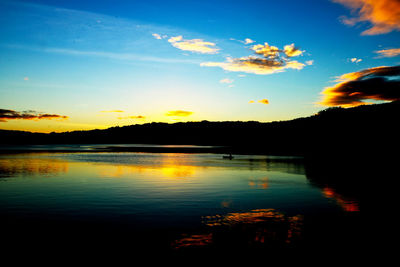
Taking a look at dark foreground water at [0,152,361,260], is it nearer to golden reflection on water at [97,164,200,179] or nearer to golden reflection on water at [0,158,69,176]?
golden reflection on water at [97,164,200,179]

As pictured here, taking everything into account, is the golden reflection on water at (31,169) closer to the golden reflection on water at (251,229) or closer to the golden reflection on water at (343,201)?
the golden reflection on water at (251,229)

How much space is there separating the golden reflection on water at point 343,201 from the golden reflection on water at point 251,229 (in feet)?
17.4

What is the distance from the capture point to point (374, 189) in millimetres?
29594

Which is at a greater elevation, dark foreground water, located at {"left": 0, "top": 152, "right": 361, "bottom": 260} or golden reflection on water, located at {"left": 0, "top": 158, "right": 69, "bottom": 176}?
golden reflection on water, located at {"left": 0, "top": 158, "right": 69, "bottom": 176}

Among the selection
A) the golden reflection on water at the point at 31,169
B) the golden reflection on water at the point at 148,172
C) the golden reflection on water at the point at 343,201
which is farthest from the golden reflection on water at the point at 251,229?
the golden reflection on water at the point at 31,169

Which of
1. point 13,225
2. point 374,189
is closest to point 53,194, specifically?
point 13,225

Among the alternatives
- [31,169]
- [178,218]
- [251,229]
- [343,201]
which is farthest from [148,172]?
[251,229]

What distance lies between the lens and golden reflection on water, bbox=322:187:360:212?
836 inches

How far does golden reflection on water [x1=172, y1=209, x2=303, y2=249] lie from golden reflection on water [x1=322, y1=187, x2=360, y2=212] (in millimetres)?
5307

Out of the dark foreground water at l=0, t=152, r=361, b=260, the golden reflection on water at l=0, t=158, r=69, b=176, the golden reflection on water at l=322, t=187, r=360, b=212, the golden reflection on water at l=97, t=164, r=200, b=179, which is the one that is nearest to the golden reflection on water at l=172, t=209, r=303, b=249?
the dark foreground water at l=0, t=152, r=361, b=260

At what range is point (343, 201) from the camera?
77.8ft

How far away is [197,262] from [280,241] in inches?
181

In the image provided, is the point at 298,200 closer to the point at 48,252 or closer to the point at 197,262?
the point at 197,262

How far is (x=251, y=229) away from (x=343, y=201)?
480 inches
